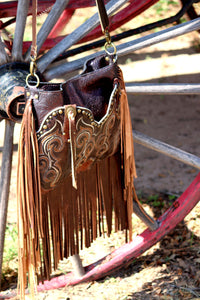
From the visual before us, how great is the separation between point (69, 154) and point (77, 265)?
0.65 m

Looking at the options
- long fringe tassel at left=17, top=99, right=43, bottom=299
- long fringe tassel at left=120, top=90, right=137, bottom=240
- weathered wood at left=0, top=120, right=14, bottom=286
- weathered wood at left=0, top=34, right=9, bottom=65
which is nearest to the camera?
long fringe tassel at left=17, top=99, right=43, bottom=299

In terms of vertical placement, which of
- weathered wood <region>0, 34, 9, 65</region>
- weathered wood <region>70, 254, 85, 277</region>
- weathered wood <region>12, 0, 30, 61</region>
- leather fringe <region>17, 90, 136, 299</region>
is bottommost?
weathered wood <region>70, 254, 85, 277</region>

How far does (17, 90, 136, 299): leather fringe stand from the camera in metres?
1.21

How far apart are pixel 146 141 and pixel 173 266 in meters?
0.61

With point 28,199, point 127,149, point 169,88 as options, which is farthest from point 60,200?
point 169,88

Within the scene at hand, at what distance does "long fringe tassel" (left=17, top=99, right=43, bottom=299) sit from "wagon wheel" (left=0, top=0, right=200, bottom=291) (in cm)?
37

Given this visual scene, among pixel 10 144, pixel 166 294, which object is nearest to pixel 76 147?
pixel 10 144

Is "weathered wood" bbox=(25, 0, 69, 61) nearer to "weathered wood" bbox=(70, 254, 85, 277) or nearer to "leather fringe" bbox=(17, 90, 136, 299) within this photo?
"leather fringe" bbox=(17, 90, 136, 299)

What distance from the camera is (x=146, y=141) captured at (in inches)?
64.8

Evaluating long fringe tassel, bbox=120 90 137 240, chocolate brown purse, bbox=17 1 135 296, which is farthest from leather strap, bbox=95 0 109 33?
long fringe tassel, bbox=120 90 137 240

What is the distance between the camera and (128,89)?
1586 millimetres

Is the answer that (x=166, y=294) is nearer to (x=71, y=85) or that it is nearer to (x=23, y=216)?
(x=23, y=216)

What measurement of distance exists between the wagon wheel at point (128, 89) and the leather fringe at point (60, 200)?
0.24m

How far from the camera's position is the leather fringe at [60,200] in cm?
121
